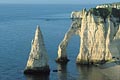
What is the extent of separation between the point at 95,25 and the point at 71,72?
1558 centimetres

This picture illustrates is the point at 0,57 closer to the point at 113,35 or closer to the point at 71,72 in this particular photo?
the point at 71,72

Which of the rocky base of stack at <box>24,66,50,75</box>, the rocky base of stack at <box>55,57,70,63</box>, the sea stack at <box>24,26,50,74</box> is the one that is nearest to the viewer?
the rocky base of stack at <box>24,66,50,75</box>

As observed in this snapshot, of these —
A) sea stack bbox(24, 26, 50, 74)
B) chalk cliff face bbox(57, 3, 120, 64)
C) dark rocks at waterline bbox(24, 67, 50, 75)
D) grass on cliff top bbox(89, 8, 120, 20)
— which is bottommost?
dark rocks at waterline bbox(24, 67, 50, 75)

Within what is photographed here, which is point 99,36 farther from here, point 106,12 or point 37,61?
point 37,61

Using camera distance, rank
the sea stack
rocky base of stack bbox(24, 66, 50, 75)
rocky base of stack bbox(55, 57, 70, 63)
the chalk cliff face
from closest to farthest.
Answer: rocky base of stack bbox(24, 66, 50, 75)
the sea stack
the chalk cliff face
rocky base of stack bbox(55, 57, 70, 63)

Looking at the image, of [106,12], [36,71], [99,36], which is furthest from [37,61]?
[106,12]

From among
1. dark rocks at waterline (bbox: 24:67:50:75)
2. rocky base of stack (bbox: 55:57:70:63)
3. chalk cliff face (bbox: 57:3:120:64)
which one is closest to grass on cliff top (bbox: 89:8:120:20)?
chalk cliff face (bbox: 57:3:120:64)

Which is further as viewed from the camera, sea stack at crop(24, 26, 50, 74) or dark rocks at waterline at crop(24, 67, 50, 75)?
sea stack at crop(24, 26, 50, 74)

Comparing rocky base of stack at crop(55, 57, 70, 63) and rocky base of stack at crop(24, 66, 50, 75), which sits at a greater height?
rocky base of stack at crop(55, 57, 70, 63)

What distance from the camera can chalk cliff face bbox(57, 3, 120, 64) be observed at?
98.3 metres

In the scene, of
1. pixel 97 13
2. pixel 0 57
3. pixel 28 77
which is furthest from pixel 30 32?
pixel 28 77

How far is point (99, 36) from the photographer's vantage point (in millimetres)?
99000

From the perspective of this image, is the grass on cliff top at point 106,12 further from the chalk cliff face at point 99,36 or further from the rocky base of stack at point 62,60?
the rocky base of stack at point 62,60

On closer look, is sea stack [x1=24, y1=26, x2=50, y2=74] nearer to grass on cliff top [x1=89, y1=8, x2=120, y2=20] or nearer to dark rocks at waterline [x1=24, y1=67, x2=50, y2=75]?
dark rocks at waterline [x1=24, y1=67, x2=50, y2=75]
